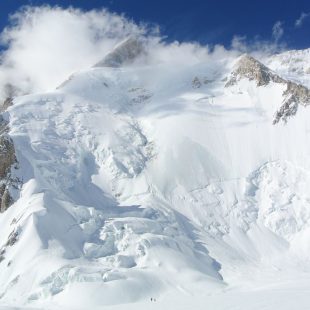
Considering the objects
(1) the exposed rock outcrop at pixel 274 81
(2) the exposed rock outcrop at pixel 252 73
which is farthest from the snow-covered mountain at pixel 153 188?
(2) the exposed rock outcrop at pixel 252 73

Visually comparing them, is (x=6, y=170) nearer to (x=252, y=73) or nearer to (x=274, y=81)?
(x=274, y=81)

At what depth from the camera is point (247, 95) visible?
159 meters

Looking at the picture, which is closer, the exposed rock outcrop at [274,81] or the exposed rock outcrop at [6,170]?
the exposed rock outcrop at [6,170]

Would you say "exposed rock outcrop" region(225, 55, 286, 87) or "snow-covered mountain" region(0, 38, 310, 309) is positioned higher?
"exposed rock outcrop" region(225, 55, 286, 87)

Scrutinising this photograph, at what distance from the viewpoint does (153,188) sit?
4872 inches

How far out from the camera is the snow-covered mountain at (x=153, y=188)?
89750 millimetres

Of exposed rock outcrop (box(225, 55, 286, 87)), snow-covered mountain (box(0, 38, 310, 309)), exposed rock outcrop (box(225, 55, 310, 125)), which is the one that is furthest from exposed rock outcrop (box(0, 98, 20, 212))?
exposed rock outcrop (box(225, 55, 286, 87))

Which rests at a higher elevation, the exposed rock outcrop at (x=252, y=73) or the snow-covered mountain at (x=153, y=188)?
the exposed rock outcrop at (x=252, y=73)

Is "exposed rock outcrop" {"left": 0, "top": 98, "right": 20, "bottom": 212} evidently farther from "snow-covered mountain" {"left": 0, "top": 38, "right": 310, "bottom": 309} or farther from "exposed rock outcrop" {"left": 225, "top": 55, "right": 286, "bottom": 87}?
"exposed rock outcrop" {"left": 225, "top": 55, "right": 286, "bottom": 87}

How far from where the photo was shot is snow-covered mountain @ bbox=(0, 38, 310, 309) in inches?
3533

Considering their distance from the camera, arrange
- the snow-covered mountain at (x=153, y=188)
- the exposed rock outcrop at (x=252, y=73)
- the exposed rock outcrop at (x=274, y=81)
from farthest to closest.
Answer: the exposed rock outcrop at (x=252, y=73), the exposed rock outcrop at (x=274, y=81), the snow-covered mountain at (x=153, y=188)

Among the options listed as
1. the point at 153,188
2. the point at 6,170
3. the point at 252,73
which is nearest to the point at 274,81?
the point at 252,73

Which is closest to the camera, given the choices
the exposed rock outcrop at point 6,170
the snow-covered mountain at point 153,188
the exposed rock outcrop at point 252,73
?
the snow-covered mountain at point 153,188

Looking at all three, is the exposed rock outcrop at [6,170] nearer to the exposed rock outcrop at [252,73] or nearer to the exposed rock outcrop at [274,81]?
the exposed rock outcrop at [274,81]
